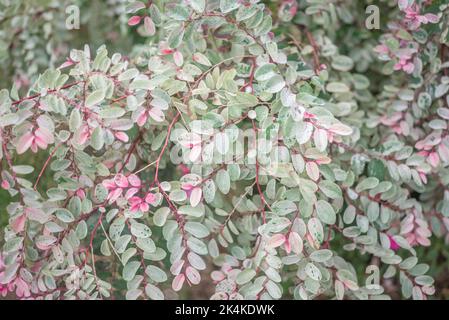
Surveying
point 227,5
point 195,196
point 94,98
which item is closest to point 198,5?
point 227,5

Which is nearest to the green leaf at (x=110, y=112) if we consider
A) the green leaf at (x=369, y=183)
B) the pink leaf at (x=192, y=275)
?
the pink leaf at (x=192, y=275)

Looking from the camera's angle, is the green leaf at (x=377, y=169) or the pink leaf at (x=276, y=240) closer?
the pink leaf at (x=276, y=240)

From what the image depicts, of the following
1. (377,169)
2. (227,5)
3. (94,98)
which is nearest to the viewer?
(94,98)

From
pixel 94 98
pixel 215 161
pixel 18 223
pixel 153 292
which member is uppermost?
pixel 94 98

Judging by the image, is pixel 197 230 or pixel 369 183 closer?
pixel 197 230

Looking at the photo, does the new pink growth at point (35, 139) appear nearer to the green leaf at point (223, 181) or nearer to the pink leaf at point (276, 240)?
the green leaf at point (223, 181)

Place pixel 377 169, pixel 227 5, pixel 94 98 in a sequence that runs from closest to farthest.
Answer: pixel 94 98, pixel 227 5, pixel 377 169

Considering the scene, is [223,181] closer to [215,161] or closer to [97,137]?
[215,161]

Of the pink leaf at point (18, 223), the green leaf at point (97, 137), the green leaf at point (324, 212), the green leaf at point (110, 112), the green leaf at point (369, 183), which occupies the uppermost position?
the green leaf at point (110, 112)

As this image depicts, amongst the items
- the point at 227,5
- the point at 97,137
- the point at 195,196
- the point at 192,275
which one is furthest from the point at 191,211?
the point at 227,5

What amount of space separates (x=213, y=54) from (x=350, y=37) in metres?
0.57

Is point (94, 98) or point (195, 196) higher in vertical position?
point (94, 98)
